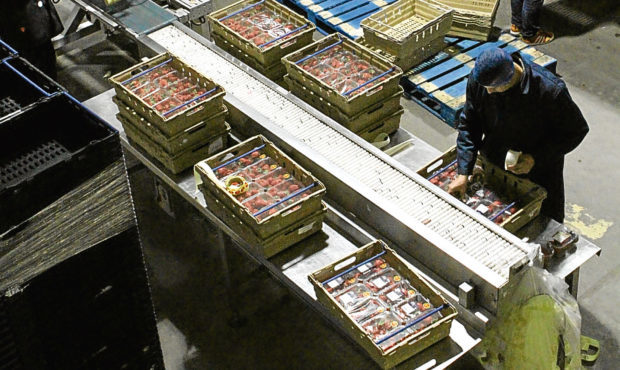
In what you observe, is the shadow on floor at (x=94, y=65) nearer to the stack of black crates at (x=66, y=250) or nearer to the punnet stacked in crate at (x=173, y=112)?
the punnet stacked in crate at (x=173, y=112)

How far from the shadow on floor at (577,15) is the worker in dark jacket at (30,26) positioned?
18.0 ft

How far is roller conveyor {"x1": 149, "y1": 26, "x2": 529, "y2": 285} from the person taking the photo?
15.1ft

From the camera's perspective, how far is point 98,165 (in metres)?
3.47

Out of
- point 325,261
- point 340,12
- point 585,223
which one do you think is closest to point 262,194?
point 325,261

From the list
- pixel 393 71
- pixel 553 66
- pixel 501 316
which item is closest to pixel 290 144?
pixel 393 71

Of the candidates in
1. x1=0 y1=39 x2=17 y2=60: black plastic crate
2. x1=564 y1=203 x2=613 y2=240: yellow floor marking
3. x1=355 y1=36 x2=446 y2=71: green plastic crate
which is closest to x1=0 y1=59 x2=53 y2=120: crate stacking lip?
x1=0 y1=39 x2=17 y2=60: black plastic crate

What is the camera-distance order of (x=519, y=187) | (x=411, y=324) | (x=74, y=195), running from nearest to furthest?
(x=74, y=195), (x=411, y=324), (x=519, y=187)

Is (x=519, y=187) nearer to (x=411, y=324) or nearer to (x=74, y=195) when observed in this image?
(x=411, y=324)

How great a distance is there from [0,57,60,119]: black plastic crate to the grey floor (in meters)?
2.47

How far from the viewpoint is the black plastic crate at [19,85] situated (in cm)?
392

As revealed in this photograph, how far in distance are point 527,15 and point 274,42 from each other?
3499 mm

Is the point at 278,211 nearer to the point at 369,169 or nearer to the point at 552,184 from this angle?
the point at 369,169

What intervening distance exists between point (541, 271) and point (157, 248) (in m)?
3.38

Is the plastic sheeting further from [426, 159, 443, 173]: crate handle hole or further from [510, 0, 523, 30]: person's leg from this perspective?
[510, 0, 523, 30]: person's leg
